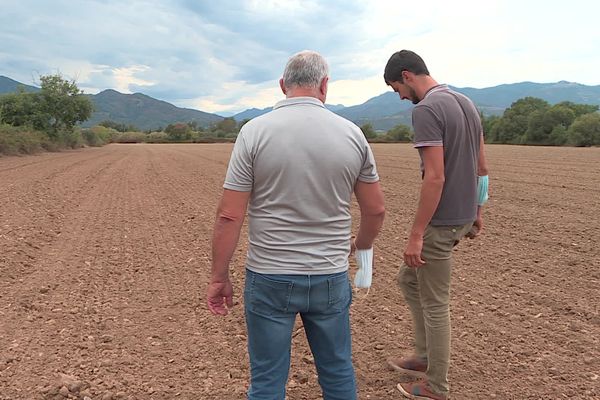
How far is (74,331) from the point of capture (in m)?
4.14

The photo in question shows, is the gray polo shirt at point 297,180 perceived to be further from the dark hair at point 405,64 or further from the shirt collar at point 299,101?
the dark hair at point 405,64

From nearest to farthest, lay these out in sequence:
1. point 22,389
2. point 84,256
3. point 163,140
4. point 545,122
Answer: point 22,389 < point 84,256 < point 545,122 < point 163,140

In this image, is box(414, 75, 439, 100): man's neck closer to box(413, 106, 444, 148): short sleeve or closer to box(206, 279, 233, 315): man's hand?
box(413, 106, 444, 148): short sleeve

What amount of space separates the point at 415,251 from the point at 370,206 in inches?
22.8

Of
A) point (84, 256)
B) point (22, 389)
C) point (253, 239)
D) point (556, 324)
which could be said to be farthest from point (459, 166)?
point (84, 256)

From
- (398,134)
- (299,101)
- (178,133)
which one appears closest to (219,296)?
(299,101)

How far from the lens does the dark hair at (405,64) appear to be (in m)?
2.68

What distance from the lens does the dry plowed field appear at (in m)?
3.33

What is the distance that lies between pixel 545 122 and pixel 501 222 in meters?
64.1

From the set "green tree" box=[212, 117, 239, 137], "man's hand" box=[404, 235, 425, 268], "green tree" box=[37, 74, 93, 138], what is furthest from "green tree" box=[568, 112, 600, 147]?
"green tree" box=[212, 117, 239, 137]

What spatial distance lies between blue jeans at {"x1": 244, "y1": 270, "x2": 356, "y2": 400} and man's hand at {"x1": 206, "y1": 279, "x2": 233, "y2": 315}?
0.38 feet

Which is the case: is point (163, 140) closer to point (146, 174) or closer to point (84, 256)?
point (146, 174)

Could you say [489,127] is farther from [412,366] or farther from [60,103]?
[412,366]

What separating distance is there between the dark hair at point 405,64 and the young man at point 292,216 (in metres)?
0.78
